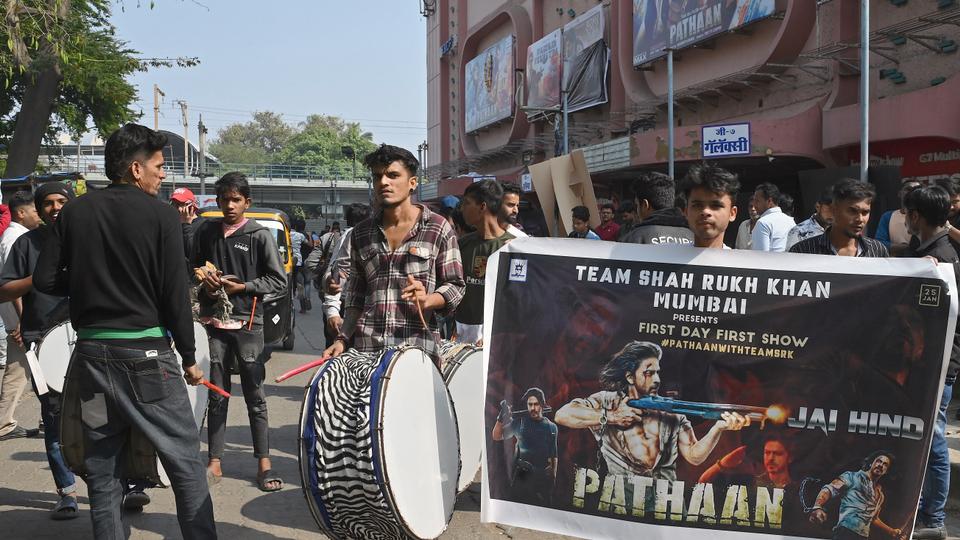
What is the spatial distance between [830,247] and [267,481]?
142 inches

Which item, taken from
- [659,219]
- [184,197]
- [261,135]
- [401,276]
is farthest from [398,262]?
[261,135]

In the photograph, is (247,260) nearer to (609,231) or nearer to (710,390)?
(710,390)

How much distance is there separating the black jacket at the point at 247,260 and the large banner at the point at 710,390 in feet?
8.05

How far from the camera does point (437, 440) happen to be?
13.8ft

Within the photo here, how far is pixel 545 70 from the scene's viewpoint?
114 ft

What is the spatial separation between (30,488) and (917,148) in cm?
1504

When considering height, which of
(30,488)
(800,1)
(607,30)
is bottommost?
(30,488)

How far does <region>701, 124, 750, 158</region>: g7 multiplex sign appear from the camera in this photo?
63.0ft

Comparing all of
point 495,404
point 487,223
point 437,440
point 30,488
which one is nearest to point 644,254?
point 495,404

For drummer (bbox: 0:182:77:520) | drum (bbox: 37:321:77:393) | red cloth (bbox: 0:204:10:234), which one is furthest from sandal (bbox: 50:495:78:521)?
red cloth (bbox: 0:204:10:234)

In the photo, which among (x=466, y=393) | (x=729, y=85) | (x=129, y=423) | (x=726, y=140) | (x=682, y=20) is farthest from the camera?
(x=682, y=20)

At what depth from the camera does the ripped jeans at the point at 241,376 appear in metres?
6.00

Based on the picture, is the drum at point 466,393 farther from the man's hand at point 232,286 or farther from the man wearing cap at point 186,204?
the man wearing cap at point 186,204

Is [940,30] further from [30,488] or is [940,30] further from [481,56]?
[481,56]
